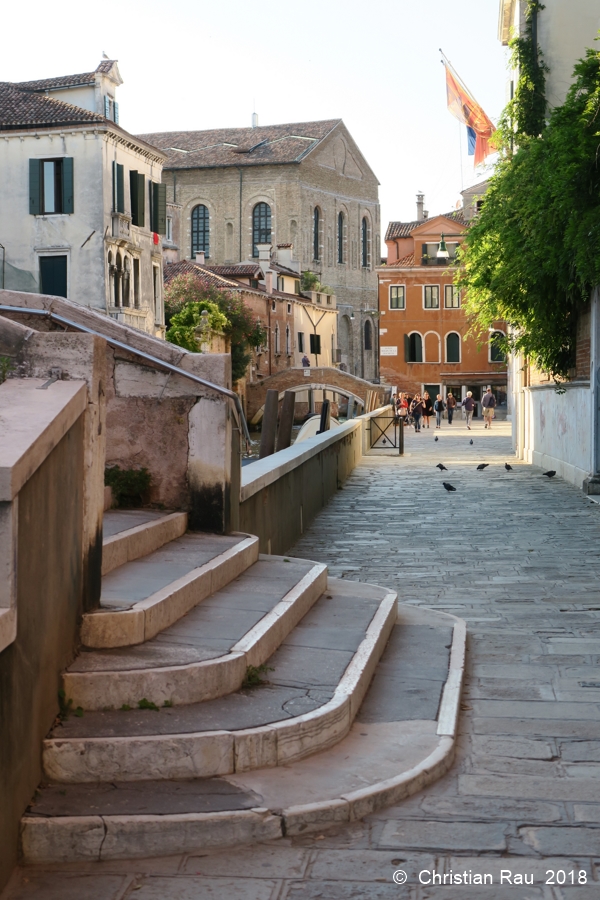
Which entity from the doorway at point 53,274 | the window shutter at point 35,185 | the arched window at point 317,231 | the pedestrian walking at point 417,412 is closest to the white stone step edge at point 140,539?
the doorway at point 53,274

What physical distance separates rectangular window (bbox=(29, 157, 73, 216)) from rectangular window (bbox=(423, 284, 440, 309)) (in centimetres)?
3135

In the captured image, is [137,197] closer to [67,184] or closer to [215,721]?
[67,184]

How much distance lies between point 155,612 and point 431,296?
201 feet

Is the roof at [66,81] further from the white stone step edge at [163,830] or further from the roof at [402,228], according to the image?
the white stone step edge at [163,830]

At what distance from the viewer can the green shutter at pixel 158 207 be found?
42.3 meters

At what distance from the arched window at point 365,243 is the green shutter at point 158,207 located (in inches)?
1920

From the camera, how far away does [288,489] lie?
11430 millimetres

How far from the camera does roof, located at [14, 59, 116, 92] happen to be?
39469 millimetres

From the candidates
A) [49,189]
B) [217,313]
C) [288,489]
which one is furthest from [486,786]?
[217,313]

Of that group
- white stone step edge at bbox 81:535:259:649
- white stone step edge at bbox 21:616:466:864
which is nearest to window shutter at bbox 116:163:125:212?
white stone step edge at bbox 81:535:259:649

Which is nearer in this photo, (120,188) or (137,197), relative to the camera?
(120,188)

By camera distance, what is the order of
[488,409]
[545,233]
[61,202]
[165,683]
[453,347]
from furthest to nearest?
[453,347], [488,409], [61,202], [545,233], [165,683]

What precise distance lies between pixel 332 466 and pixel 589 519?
467cm

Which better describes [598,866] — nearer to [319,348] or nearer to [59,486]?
[59,486]
